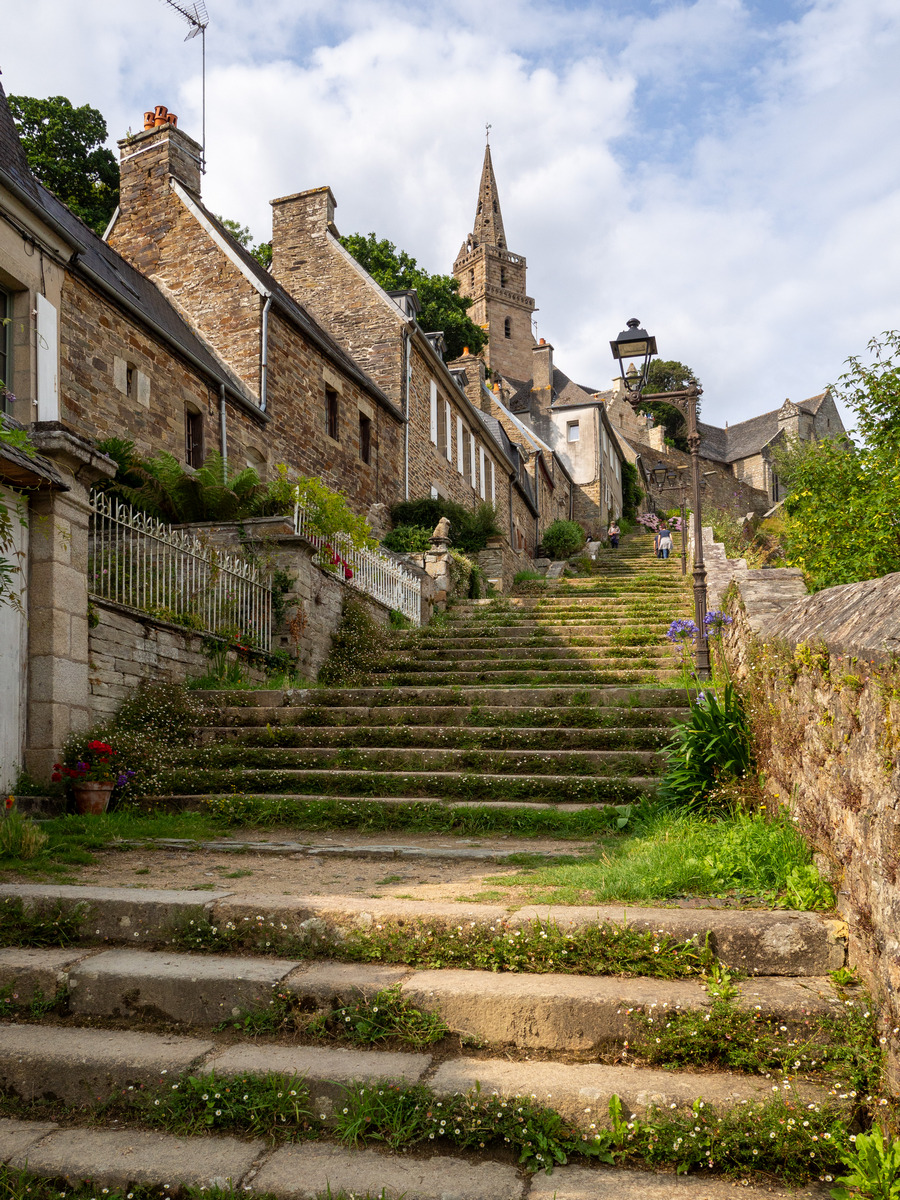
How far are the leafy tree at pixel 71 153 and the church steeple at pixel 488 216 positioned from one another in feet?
181

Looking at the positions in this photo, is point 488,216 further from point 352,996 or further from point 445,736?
point 352,996

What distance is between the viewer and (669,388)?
6369 cm

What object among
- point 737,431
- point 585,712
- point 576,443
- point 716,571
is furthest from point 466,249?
point 585,712

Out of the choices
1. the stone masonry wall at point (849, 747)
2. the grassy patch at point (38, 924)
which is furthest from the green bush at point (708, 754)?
the grassy patch at point (38, 924)

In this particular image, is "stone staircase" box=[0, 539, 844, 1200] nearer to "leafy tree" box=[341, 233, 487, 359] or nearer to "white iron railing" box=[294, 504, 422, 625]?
"white iron railing" box=[294, 504, 422, 625]

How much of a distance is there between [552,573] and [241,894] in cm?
2453

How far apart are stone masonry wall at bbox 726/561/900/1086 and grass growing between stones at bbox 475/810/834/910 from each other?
0.37ft

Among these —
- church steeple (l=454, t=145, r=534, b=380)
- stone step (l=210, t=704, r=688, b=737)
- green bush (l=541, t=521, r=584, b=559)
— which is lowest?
A: stone step (l=210, t=704, r=688, b=737)

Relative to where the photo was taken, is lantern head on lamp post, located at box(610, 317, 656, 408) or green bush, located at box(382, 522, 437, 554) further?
green bush, located at box(382, 522, 437, 554)

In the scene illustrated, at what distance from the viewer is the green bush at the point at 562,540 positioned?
3494cm

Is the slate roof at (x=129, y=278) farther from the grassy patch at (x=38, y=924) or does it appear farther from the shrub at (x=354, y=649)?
the grassy patch at (x=38, y=924)

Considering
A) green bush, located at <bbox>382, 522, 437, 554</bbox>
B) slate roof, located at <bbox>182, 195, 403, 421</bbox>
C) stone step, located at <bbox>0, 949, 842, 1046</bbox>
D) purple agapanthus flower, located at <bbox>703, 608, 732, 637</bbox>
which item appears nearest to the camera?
stone step, located at <bbox>0, 949, 842, 1046</bbox>

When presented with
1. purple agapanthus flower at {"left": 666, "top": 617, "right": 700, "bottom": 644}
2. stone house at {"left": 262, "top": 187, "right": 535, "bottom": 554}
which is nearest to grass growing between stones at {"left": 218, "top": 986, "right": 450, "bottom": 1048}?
purple agapanthus flower at {"left": 666, "top": 617, "right": 700, "bottom": 644}

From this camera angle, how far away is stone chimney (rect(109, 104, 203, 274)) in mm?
17312
